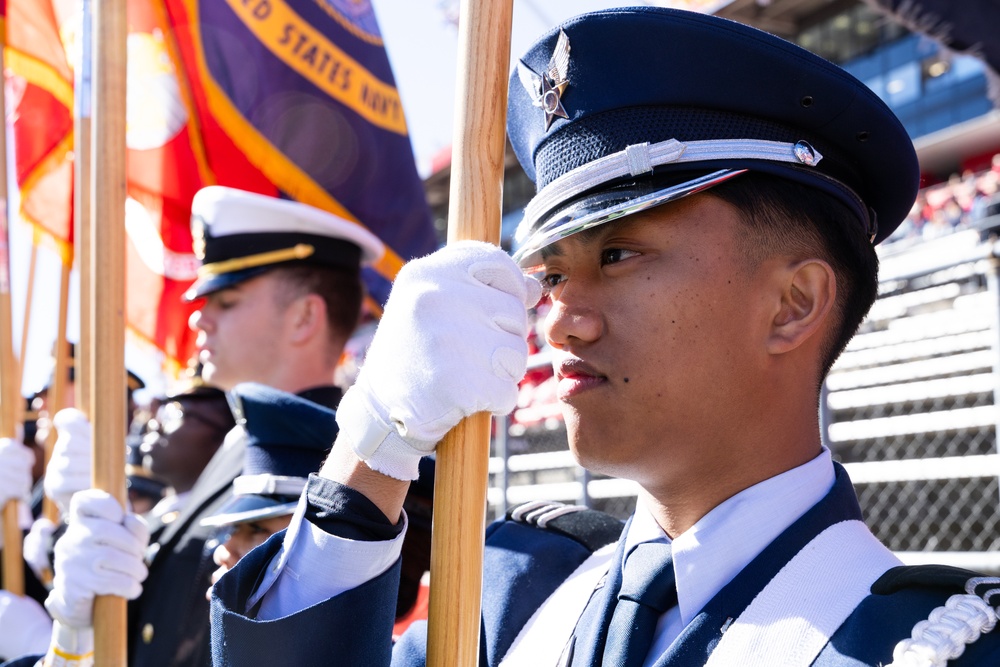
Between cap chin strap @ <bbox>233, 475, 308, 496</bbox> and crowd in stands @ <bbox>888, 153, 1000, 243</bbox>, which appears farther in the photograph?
crowd in stands @ <bbox>888, 153, 1000, 243</bbox>

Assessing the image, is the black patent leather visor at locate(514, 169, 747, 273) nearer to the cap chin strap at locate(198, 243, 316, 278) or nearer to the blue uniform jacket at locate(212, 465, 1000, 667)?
the blue uniform jacket at locate(212, 465, 1000, 667)

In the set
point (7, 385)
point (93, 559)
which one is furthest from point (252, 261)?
point (93, 559)

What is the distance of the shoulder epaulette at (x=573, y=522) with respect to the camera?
200 cm

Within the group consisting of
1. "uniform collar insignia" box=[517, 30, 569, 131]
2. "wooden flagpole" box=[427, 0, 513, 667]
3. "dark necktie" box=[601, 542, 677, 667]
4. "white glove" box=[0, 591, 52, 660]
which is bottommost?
"white glove" box=[0, 591, 52, 660]

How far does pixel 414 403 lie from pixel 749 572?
1.86 feet

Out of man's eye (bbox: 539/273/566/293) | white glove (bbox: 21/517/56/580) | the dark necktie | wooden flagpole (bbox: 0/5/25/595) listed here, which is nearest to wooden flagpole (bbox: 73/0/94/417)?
wooden flagpole (bbox: 0/5/25/595)

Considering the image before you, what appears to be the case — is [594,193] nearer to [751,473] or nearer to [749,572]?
[751,473]

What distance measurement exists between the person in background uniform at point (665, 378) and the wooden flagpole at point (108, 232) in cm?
85

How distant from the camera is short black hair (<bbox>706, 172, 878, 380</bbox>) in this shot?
1679 mm

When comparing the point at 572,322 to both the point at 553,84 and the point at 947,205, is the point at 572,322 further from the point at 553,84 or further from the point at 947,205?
the point at 947,205

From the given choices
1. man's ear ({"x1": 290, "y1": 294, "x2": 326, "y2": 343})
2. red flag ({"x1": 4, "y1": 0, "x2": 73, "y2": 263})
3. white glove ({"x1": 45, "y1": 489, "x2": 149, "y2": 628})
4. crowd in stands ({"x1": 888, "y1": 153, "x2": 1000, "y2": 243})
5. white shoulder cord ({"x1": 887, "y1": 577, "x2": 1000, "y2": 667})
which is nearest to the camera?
white shoulder cord ({"x1": 887, "y1": 577, "x2": 1000, "y2": 667})

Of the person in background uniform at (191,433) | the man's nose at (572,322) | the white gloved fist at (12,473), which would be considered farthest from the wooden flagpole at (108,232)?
the person in background uniform at (191,433)

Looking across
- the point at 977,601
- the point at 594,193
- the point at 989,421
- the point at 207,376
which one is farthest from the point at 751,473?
the point at 989,421

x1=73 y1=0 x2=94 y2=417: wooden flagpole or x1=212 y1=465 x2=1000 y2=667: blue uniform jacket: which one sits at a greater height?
x1=73 y1=0 x2=94 y2=417: wooden flagpole
